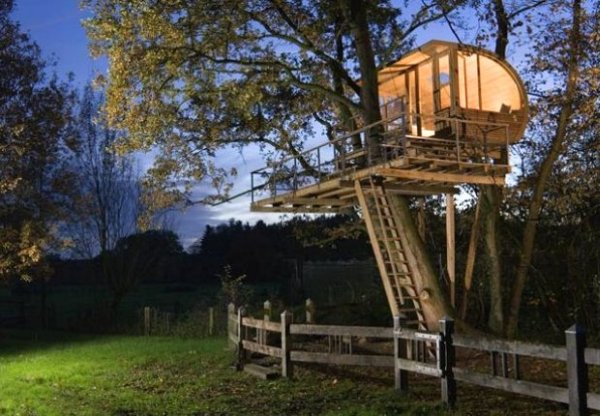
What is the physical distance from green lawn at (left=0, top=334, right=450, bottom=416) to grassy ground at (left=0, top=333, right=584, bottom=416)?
0.6 inches

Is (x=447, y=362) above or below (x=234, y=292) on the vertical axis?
below

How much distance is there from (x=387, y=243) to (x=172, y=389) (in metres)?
5.91

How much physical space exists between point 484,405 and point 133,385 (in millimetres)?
7366

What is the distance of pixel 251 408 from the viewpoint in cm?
1138

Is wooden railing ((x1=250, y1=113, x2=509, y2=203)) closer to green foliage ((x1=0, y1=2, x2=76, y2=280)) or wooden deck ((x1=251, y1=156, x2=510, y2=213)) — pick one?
wooden deck ((x1=251, y1=156, x2=510, y2=213))

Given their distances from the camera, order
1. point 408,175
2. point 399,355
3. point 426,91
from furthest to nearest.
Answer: point 426,91, point 408,175, point 399,355

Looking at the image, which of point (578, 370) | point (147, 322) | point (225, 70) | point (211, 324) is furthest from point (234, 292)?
point (578, 370)

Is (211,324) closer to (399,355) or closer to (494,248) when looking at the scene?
(494,248)

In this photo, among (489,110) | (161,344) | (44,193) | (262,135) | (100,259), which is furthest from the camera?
(100,259)

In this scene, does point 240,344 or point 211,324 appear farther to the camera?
point 211,324

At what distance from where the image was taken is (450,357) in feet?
35.1

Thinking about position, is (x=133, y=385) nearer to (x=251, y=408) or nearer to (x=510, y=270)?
(x=251, y=408)

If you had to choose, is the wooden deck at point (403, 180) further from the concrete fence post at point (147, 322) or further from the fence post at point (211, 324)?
the concrete fence post at point (147, 322)

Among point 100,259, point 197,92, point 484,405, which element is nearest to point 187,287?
point 100,259
